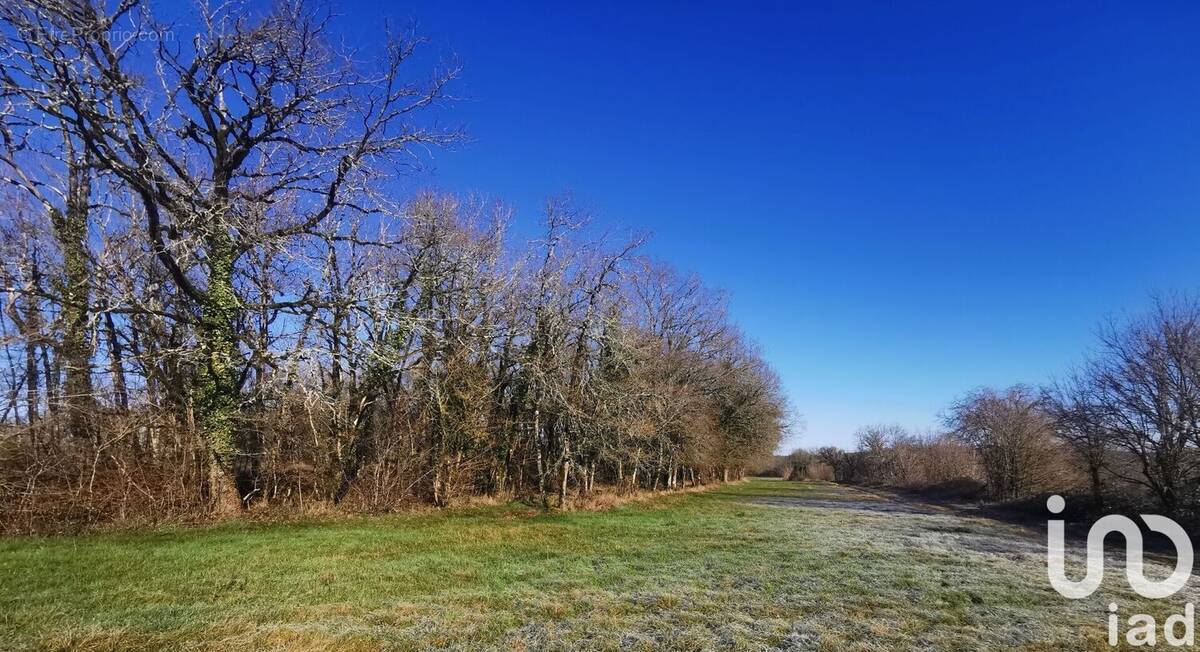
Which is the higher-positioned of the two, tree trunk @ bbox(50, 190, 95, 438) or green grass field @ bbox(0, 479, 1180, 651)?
tree trunk @ bbox(50, 190, 95, 438)

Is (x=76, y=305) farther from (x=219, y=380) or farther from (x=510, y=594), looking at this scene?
(x=510, y=594)

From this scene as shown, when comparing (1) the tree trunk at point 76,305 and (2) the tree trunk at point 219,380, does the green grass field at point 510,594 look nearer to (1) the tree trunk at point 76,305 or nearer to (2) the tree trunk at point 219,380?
(2) the tree trunk at point 219,380

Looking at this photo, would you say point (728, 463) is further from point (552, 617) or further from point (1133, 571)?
point (552, 617)

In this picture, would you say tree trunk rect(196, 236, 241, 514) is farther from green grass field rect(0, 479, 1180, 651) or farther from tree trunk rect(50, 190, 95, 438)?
tree trunk rect(50, 190, 95, 438)

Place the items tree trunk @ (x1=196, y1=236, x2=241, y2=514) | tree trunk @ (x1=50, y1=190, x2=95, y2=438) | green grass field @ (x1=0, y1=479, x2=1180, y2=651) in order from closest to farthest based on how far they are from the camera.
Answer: green grass field @ (x1=0, y1=479, x2=1180, y2=651)
tree trunk @ (x1=50, y1=190, x2=95, y2=438)
tree trunk @ (x1=196, y1=236, x2=241, y2=514)

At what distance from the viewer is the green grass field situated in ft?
18.6

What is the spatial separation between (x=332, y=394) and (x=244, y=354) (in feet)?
9.22

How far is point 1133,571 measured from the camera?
10352mm

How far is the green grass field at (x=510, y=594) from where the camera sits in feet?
18.6

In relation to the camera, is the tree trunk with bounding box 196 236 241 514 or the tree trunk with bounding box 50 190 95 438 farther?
the tree trunk with bounding box 196 236 241 514

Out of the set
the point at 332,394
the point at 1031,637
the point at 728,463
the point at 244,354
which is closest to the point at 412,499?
the point at 332,394

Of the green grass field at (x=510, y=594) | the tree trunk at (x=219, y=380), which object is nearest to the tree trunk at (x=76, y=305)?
the tree trunk at (x=219, y=380)

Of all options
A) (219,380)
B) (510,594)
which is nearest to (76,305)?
(219,380)

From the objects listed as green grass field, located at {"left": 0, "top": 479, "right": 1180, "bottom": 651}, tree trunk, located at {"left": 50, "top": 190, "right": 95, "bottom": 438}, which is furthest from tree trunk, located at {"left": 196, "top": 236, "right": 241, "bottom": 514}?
tree trunk, located at {"left": 50, "top": 190, "right": 95, "bottom": 438}
